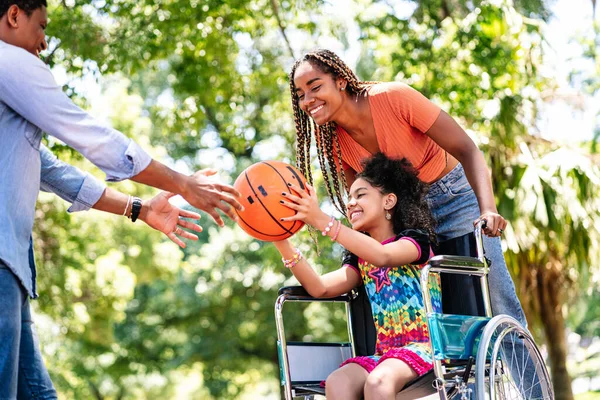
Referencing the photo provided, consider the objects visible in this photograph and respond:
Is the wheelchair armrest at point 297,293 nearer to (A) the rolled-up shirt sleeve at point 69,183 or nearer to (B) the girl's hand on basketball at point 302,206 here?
(B) the girl's hand on basketball at point 302,206

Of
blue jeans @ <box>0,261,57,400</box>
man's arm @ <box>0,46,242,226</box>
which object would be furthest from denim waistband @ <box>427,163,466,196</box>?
blue jeans @ <box>0,261,57,400</box>

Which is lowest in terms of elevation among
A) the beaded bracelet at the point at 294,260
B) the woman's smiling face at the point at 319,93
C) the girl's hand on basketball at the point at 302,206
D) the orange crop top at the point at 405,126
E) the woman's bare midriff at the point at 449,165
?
the beaded bracelet at the point at 294,260

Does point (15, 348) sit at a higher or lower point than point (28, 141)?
lower

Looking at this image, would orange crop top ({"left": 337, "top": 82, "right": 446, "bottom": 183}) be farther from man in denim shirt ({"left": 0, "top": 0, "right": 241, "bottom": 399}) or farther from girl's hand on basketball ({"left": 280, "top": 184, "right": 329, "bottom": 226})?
man in denim shirt ({"left": 0, "top": 0, "right": 241, "bottom": 399})

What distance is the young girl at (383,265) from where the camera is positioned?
11.0 ft

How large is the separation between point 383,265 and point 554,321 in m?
7.42

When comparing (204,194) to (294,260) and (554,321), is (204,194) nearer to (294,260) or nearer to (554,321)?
(294,260)

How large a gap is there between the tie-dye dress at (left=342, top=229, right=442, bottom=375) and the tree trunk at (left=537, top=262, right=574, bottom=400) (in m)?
6.57

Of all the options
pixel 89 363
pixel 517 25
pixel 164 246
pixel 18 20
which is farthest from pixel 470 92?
pixel 89 363

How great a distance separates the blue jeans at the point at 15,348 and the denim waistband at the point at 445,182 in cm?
200

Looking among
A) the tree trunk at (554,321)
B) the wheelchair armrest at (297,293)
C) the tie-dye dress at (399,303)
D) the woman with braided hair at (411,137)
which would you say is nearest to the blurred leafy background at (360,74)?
the tree trunk at (554,321)

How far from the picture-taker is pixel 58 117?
2611mm

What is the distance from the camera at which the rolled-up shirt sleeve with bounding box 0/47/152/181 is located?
8.43 feet

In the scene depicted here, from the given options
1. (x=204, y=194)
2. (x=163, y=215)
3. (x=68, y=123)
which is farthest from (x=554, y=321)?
(x=68, y=123)
